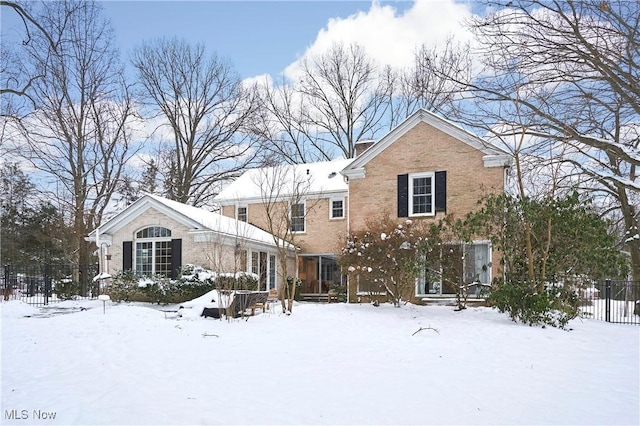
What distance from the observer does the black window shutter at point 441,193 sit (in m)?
18.2

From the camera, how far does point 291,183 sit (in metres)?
24.3

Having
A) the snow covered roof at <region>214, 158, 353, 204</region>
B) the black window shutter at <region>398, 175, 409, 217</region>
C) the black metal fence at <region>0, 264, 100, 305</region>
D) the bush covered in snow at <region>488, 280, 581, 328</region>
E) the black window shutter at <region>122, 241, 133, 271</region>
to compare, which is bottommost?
the black metal fence at <region>0, 264, 100, 305</region>

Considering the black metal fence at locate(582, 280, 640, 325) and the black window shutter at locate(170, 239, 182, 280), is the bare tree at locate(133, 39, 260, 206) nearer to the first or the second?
the black window shutter at locate(170, 239, 182, 280)

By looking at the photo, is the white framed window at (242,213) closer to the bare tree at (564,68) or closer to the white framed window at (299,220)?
the white framed window at (299,220)

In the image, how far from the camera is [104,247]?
1981 cm

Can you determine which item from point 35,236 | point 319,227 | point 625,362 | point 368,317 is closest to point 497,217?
Result: point 368,317

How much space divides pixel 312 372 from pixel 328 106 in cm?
3049

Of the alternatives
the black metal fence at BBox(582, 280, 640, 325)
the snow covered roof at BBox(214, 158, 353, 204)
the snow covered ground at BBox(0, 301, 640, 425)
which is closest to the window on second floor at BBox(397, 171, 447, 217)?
the snow covered roof at BBox(214, 158, 353, 204)

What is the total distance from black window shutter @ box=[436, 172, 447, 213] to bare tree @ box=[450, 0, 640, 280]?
8578mm

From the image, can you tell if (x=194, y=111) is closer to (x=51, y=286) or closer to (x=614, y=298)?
(x=51, y=286)

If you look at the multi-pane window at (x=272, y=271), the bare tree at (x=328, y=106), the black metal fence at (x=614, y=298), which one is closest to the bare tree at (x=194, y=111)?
the bare tree at (x=328, y=106)

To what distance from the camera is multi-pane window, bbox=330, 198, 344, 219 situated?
2230 cm

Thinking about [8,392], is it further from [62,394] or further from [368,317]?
[368,317]

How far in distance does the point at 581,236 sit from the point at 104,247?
1763 centimetres
